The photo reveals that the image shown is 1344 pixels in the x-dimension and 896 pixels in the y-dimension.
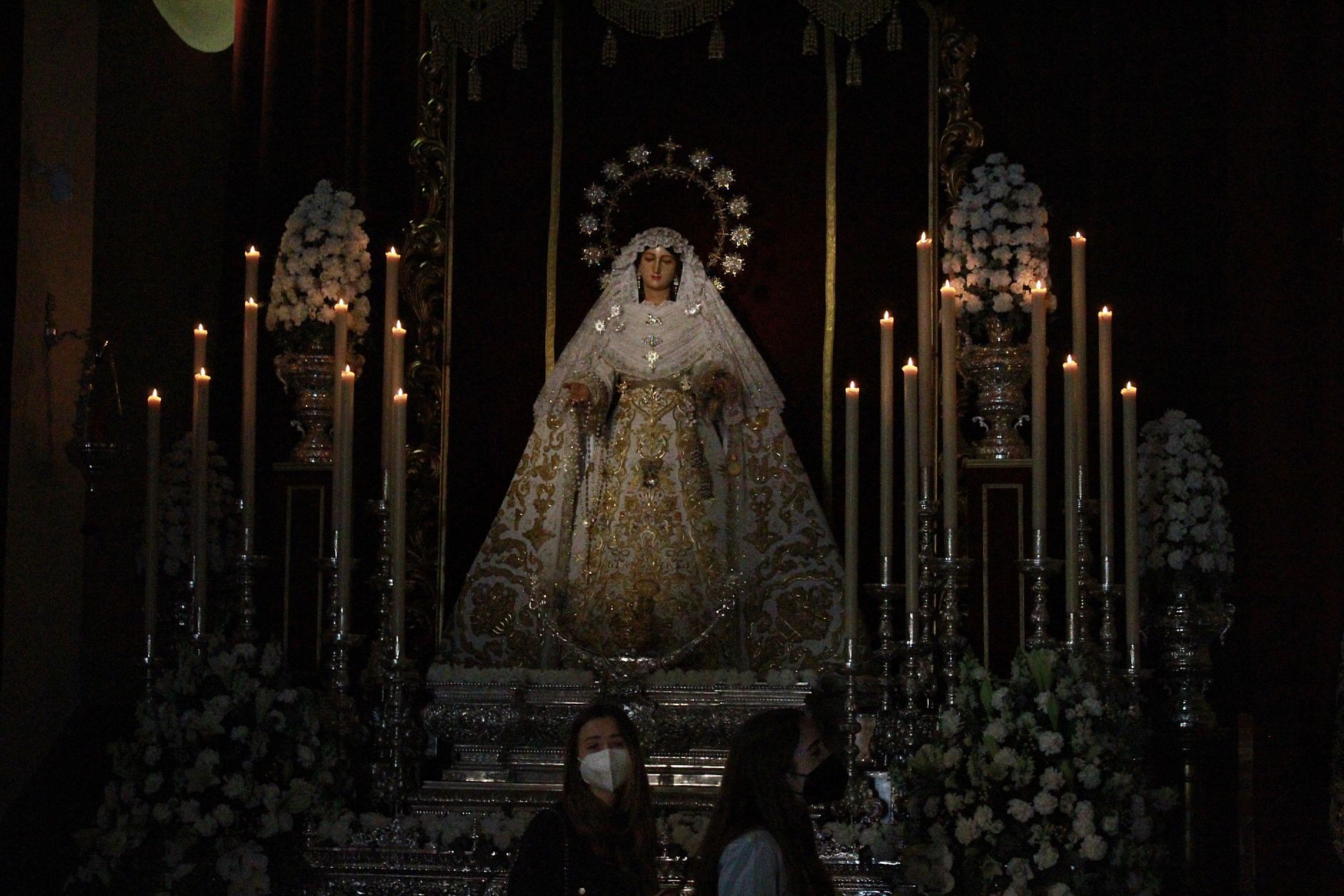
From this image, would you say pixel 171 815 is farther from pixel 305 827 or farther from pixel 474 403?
pixel 474 403

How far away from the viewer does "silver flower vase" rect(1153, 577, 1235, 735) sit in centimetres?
552

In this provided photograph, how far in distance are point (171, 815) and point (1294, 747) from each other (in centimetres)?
298

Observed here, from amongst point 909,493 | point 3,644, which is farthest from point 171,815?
point 909,493

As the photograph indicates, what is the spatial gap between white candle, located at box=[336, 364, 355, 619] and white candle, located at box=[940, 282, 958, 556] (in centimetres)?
157

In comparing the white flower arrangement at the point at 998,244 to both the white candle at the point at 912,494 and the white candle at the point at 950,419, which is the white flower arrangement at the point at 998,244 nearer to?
the white candle at the point at 950,419

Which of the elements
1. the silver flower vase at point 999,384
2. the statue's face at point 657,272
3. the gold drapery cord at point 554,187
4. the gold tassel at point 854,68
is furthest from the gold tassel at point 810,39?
the silver flower vase at point 999,384

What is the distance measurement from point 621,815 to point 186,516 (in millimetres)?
2657

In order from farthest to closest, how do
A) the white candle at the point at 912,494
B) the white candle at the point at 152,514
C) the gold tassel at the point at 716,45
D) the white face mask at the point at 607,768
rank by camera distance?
the gold tassel at the point at 716,45 → the white candle at the point at 152,514 → the white candle at the point at 912,494 → the white face mask at the point at 607,768

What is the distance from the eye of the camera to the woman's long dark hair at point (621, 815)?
4.03 metres

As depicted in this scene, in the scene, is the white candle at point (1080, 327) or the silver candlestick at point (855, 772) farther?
the white candle at point (1080, 327)

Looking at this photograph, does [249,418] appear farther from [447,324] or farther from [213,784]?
[447,324]

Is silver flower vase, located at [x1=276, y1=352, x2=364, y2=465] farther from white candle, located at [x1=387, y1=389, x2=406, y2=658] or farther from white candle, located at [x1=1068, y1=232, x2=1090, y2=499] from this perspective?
white candle, located at [x1=1068, y1=232, x2=1090, y2=499]

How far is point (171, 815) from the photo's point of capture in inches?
182

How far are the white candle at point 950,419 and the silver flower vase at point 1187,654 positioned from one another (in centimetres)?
102
